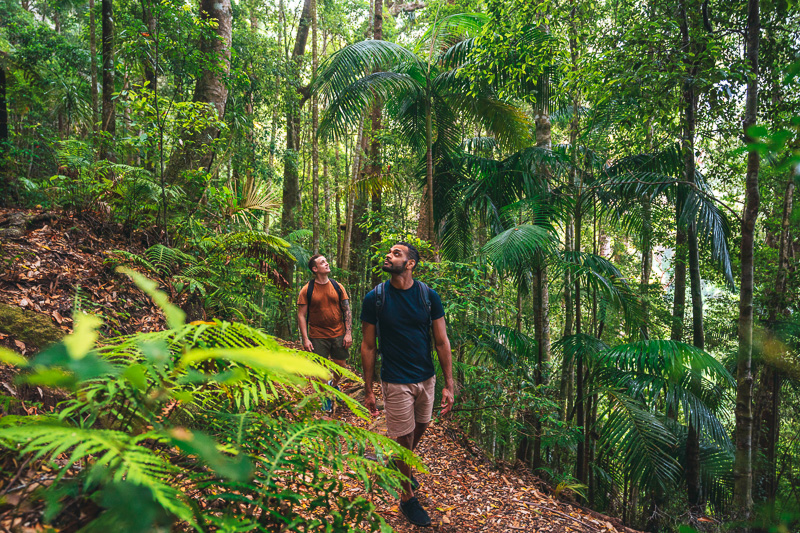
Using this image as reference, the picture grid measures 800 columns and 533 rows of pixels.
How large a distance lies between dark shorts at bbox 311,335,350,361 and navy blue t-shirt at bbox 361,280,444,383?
7.06 feet

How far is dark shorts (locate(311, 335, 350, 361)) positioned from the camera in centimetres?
531

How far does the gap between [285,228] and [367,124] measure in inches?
150

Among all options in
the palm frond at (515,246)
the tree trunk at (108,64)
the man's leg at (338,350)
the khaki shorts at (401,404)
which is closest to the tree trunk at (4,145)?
the tree trunk at (108,64)

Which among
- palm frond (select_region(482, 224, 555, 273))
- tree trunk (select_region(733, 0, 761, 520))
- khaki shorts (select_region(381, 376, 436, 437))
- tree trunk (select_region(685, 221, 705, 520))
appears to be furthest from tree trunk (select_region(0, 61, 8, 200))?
tree trunk (select_region(685, 221, 705, 520))

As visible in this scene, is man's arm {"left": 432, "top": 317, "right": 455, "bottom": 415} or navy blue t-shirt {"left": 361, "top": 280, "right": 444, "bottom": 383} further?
man's arm {"left": 432, "top": 317, "right": 455, "bottom": 415}

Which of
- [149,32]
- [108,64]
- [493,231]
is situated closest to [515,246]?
[493,231]

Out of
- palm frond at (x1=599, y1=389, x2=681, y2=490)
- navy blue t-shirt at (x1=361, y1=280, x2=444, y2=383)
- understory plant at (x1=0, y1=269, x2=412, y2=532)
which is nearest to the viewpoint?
understory plant at (x1=0, y1=269, x2=412, y2=532)

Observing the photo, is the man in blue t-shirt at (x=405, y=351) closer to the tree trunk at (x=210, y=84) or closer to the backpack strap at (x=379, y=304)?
the backpack strap at (x=379, y=304)

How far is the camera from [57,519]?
3.92ft

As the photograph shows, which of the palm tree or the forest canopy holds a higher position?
the palm tree

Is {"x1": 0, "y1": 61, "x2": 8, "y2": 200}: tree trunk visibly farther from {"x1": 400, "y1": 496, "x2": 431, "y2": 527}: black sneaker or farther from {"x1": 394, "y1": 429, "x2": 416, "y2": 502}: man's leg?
{"x1": 400, "y1": 496, "x2": 431, "y2": 527}: black sneaker

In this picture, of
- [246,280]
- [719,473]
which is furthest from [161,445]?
[719,473]

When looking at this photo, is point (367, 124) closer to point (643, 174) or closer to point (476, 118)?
point (476, 118)

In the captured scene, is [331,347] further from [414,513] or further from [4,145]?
[4,145]
